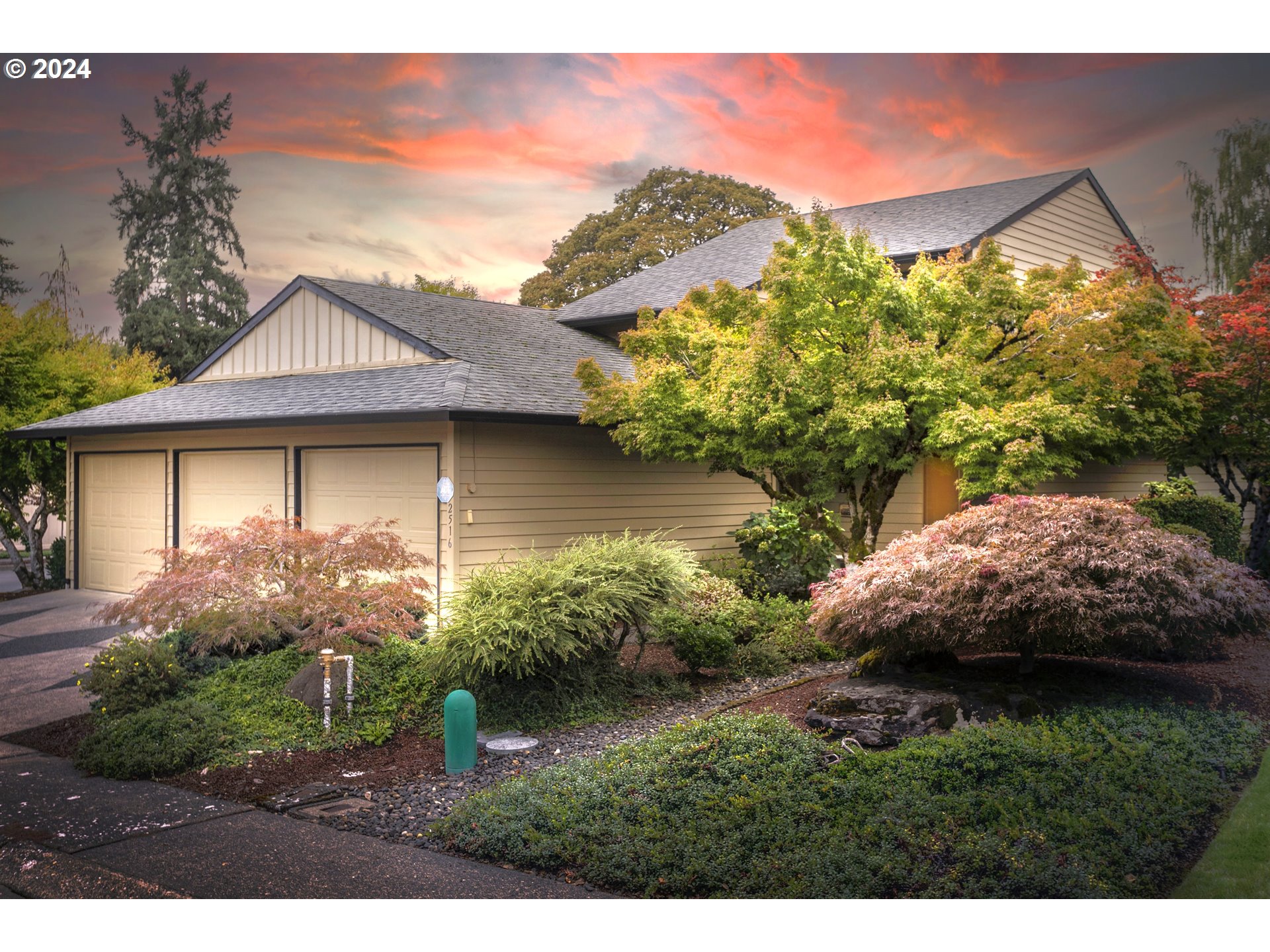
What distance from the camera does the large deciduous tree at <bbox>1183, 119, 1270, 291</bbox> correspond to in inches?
264

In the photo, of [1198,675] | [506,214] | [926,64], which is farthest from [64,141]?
[1198,675]

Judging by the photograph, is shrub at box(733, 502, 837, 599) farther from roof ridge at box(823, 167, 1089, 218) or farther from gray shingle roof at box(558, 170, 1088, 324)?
roof ridge at box(823, 167, 1089, 218)

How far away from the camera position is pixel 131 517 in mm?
14461

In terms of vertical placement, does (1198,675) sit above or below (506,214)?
below

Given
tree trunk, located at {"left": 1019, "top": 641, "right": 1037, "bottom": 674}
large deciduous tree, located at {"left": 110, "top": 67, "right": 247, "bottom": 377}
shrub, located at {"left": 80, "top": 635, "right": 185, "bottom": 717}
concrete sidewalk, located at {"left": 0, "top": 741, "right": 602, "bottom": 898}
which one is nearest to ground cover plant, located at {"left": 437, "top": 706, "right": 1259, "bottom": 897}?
concrete sidewalk, located at {"left": 0, "top": 741, "right": 602, "bottom": 898}

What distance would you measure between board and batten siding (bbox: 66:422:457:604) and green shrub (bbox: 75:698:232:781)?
3311 millimetres

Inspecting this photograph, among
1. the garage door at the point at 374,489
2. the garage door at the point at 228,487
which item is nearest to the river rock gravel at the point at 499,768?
the garage door at the point at 374,489

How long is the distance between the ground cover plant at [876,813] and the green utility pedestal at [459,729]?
0.72 meters

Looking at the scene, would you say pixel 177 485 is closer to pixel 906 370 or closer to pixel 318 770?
pixel 318 770

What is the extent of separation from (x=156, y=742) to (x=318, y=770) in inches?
46.7
